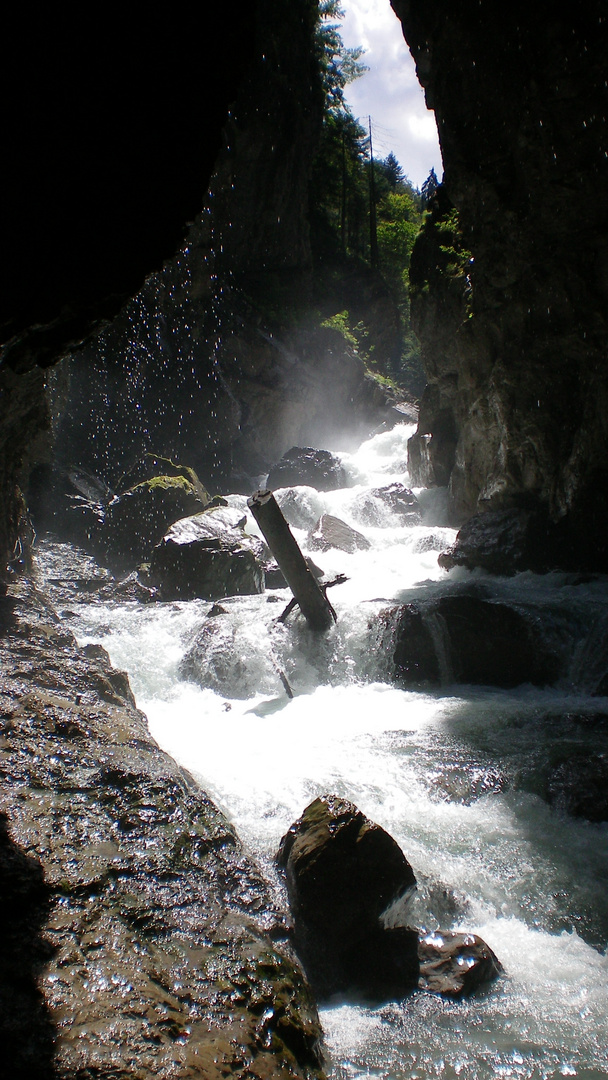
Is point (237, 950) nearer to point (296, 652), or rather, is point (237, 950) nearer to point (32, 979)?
point (32, 979)

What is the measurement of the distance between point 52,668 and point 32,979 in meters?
2.98

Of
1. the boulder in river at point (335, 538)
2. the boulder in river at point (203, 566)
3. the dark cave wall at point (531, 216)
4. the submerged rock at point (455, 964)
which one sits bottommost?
the submerged rock at point (455, 964)

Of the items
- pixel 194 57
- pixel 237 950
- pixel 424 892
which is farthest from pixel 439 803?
pixel 194 57

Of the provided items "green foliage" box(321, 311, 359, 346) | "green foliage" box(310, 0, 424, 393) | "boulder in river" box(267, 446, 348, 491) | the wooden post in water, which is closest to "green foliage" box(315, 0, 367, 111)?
"green foliage" box(310, 0, 424, 393)

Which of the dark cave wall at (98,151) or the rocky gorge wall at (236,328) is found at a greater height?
the rocky gorge wall at (236,328)

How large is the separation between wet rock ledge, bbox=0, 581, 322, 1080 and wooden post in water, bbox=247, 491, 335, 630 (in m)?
4.07

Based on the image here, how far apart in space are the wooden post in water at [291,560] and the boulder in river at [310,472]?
12099 mm

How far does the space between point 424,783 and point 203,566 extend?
7.18 metres

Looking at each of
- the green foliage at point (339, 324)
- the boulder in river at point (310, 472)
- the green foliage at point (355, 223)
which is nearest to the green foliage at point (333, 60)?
the green foliage at point (355, 223)

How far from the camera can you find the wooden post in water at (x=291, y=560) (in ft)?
22.6

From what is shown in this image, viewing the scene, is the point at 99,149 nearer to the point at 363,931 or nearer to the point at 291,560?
the point at 363,931

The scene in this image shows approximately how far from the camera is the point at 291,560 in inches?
283

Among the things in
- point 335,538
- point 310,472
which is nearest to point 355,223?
point 310,472

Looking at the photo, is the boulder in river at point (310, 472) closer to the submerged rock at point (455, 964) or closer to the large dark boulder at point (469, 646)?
the large dark boulder at point (469, 646)
